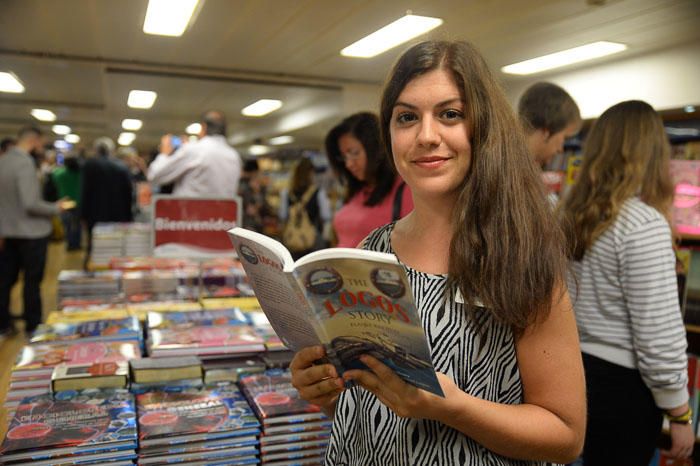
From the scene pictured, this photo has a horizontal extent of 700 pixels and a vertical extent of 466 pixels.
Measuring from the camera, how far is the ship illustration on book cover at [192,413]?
134 cm

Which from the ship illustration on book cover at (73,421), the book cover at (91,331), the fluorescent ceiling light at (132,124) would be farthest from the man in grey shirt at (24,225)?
the fluorescent ceiling light at (132,124)

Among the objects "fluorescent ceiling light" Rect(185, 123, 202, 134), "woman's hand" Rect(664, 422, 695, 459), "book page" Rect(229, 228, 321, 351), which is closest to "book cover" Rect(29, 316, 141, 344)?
"book page" Rect(229, 228, 321, 351)

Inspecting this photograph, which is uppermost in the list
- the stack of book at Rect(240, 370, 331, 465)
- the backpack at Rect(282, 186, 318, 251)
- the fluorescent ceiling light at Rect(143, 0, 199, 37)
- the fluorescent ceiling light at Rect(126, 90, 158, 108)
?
the fluorescent ceiling light at Rect(126, 90, 158, 108)

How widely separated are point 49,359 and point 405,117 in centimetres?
133

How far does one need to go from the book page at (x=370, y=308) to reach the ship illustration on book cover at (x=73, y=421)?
76cm

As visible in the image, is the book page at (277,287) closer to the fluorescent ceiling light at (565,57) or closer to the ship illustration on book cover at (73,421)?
the ship illustration on book cover at (73,421)

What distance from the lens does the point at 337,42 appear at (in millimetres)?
4555

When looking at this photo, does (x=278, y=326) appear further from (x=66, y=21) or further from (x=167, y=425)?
(x=66, y=21)

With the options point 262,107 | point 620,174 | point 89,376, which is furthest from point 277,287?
point 262,107

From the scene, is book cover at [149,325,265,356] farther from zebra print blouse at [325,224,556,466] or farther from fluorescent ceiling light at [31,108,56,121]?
fluorescent ceiling light at [31,108,56,121]

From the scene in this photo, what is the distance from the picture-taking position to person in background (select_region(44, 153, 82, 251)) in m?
9.48

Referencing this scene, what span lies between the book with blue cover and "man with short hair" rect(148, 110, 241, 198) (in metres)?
2.56

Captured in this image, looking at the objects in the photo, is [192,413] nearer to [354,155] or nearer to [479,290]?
[479,290]

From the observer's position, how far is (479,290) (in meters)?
0.95
